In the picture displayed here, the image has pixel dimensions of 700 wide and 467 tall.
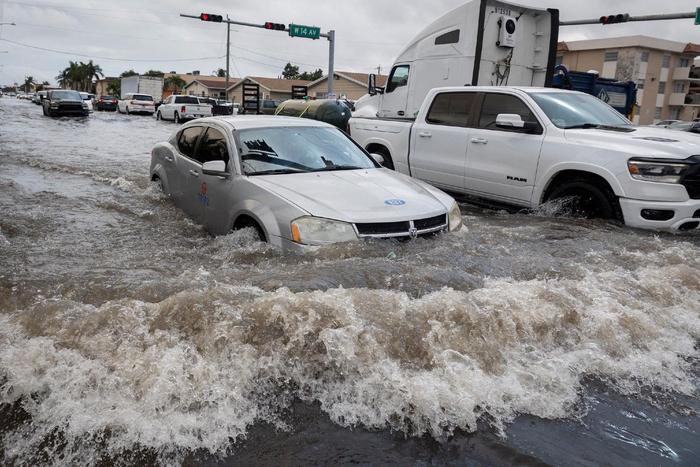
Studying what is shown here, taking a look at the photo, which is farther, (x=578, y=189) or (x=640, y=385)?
(x=578, y=189)

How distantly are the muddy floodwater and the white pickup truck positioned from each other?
1024mm

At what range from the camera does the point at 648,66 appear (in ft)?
171

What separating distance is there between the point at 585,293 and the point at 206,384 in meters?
2.83

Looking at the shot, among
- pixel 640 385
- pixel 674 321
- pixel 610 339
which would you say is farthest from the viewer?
pixel 674 321

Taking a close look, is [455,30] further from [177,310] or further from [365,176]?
[177,310]

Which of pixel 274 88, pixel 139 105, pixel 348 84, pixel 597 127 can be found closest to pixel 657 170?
pixel 597 127

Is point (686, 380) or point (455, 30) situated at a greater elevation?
point (455, 30)

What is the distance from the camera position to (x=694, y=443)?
9.09 feet

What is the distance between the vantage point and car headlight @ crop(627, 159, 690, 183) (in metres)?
5.86

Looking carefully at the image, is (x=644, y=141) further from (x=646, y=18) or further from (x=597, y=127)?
(x=646, y=18)

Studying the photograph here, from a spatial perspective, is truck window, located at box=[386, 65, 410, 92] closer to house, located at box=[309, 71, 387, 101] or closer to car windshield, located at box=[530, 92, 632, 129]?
car windshield, located at box=[530, 92, 632, 129]

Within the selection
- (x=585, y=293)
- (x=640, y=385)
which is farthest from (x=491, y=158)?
(x=640, y=385)

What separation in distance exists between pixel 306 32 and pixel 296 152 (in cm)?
2618

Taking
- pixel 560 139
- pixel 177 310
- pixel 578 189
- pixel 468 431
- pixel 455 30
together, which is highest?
pixel 455 30
